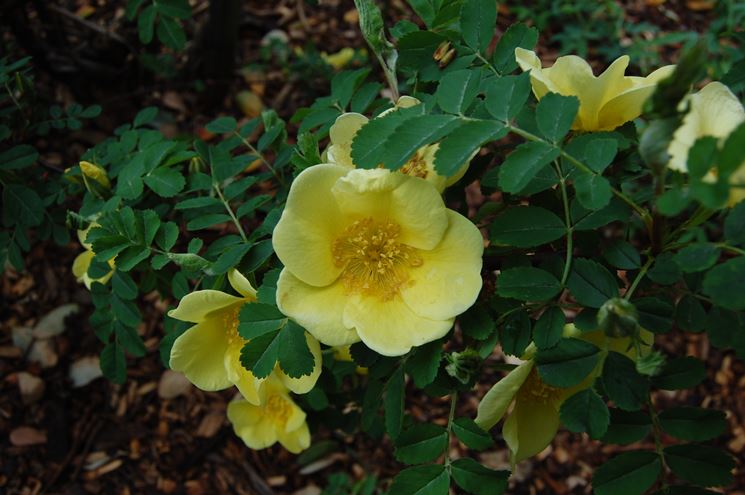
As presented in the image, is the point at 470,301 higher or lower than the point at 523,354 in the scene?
higher

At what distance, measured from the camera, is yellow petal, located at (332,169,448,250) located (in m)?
1.13

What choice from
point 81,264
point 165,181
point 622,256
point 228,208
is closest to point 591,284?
point 622,256

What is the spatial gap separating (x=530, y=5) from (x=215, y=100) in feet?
4.91

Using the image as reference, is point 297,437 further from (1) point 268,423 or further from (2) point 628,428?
(2) point 628,428

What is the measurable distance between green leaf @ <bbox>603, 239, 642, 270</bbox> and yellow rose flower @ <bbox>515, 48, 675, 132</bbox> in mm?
218

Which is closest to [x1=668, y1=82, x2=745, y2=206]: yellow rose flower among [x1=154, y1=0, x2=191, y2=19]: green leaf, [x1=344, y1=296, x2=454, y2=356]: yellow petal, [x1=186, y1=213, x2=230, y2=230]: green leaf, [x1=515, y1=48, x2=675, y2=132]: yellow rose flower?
[x1=515, y1=48, x2=675, y2=132]: yellow rose flower

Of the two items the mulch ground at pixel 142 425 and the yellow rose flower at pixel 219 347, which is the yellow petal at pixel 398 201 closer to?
the yellow rose flower at pixel 219 347

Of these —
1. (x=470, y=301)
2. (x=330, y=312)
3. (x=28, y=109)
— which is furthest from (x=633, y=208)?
(x=28, y=109)

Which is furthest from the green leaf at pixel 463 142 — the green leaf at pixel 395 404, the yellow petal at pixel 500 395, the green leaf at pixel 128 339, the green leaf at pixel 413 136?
the green leaf at pixel 128 339

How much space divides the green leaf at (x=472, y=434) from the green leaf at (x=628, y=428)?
20 centimetres

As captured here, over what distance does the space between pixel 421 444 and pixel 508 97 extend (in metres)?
0.65

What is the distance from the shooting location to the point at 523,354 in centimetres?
124

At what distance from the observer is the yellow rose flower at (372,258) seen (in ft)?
3.75

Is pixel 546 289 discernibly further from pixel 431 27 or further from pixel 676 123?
pixel 431 27
